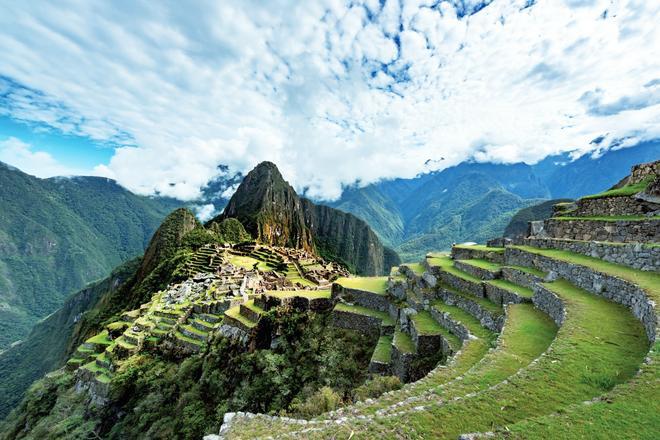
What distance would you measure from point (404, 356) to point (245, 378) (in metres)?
10.1

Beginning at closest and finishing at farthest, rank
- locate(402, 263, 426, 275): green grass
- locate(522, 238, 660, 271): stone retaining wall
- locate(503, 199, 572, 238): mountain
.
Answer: locate(522, 238, 660, 271): stone retaining wall < locate(402, 263, 426, 275): green grass < locate(503, 199, 572, 238): mountain

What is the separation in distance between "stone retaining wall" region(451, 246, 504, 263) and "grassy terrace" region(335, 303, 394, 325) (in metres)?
6.58

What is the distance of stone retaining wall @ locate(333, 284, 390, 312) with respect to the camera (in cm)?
1964

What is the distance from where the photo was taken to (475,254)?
1980cm

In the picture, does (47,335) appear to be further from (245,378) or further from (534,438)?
(534,438)

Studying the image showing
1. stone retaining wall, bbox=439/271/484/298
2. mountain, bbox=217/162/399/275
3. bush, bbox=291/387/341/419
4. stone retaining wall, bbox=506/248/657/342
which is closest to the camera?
stone retaining wall, bbox=506/248/657/342

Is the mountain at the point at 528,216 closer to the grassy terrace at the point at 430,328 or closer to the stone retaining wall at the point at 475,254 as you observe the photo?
the stone retaining wall at the point at 475,254

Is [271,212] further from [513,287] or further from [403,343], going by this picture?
[513,287]

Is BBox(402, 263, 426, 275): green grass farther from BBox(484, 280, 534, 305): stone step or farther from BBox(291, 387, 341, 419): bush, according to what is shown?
BBox(291, 387, 341, 419): bush

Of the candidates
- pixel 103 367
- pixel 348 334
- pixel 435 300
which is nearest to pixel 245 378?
pixel 348 334

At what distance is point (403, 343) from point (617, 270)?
27.0 ft

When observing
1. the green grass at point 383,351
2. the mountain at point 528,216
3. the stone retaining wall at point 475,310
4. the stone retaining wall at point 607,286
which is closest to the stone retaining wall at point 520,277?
the stone retaining wall at point 607,286

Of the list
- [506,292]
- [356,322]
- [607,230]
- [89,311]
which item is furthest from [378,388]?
[89,311]

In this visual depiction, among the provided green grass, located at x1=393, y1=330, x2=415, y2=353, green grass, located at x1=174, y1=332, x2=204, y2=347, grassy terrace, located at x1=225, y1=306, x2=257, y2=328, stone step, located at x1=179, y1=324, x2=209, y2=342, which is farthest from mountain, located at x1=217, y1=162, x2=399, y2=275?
green grass, located at x1=393, y1=330, x2=415, y2=353
